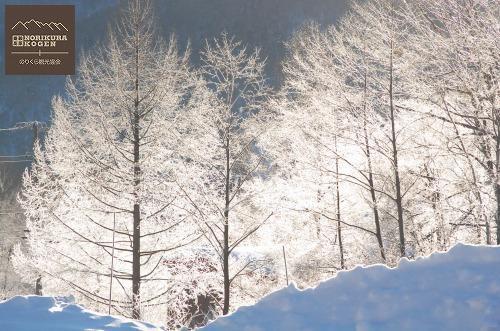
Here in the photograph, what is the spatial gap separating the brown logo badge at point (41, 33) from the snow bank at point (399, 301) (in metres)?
11.9

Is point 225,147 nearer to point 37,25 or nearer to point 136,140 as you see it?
point 136,140

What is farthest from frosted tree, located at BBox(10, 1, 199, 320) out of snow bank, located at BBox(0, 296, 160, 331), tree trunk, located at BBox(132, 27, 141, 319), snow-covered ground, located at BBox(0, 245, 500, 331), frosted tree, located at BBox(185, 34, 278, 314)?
snow-covered ground, located at BBox(0, 245, 500, 331)

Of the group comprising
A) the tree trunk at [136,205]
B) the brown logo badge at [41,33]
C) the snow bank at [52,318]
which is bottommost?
the snow bank at [52,318]

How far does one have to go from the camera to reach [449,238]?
1533 cm

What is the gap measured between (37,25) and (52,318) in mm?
12533

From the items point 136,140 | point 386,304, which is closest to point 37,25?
point 136,140

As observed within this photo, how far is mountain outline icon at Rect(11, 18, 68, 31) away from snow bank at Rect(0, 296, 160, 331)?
11.7m

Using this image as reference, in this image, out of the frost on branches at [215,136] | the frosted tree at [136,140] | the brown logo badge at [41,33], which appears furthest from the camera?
the brown logo badge at [41,33]

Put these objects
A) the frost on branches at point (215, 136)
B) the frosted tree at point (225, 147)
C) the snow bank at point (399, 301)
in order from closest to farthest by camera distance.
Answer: the snow bank at point (399, 301) < the frost on branches at point (215, 136) < the frosted tree at point (225, 147)

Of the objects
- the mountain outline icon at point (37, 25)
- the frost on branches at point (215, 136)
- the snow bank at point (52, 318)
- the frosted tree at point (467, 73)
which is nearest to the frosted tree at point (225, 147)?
the frost on branches at point (215, 136)

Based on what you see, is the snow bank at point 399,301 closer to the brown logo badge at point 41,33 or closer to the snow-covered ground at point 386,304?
the snow-covered ground at point 386,304

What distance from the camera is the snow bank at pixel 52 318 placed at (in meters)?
6.26

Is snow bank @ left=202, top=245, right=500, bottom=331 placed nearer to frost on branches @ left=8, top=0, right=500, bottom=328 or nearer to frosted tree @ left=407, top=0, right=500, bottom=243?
frosted tree @ left=407, top=0, right=500, bottom=243

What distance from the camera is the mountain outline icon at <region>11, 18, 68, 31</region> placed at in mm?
16938
